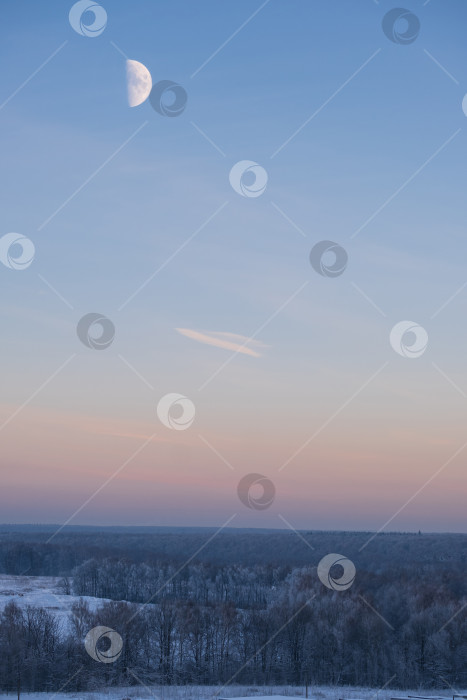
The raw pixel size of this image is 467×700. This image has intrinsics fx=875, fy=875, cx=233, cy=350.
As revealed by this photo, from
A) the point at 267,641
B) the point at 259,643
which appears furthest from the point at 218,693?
the point at 259,643

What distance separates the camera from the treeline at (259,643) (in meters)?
60.4

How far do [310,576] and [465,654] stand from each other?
2700 cm

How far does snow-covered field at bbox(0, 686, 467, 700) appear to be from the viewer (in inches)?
2079

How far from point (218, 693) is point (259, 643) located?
1539 cm

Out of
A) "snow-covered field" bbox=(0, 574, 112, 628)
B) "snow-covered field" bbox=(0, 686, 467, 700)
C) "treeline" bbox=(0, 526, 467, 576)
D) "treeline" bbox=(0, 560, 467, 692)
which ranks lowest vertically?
"snow-covered field" bbox=(0, 686, 467, 700)

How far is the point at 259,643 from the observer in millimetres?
70312

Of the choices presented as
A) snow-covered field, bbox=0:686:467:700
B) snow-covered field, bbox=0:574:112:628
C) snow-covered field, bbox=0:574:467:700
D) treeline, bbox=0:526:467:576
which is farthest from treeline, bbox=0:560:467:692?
treeline, bbox=0:526:467:576

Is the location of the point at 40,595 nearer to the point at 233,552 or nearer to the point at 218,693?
the point at 218,693

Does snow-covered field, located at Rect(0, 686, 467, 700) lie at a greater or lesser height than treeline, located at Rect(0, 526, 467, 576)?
lesser

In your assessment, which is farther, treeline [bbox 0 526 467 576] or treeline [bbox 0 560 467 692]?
treeline [bbox 0 526 467 576]

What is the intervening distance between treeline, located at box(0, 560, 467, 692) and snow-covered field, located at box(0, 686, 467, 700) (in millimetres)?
2562

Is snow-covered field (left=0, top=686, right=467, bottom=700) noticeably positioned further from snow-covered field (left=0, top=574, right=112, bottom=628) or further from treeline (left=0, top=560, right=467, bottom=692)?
snow-covered field (left=0, top=574, right=112, bottom=628)

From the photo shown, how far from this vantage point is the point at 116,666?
207 feet

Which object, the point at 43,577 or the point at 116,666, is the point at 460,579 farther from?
the point at 43,577
